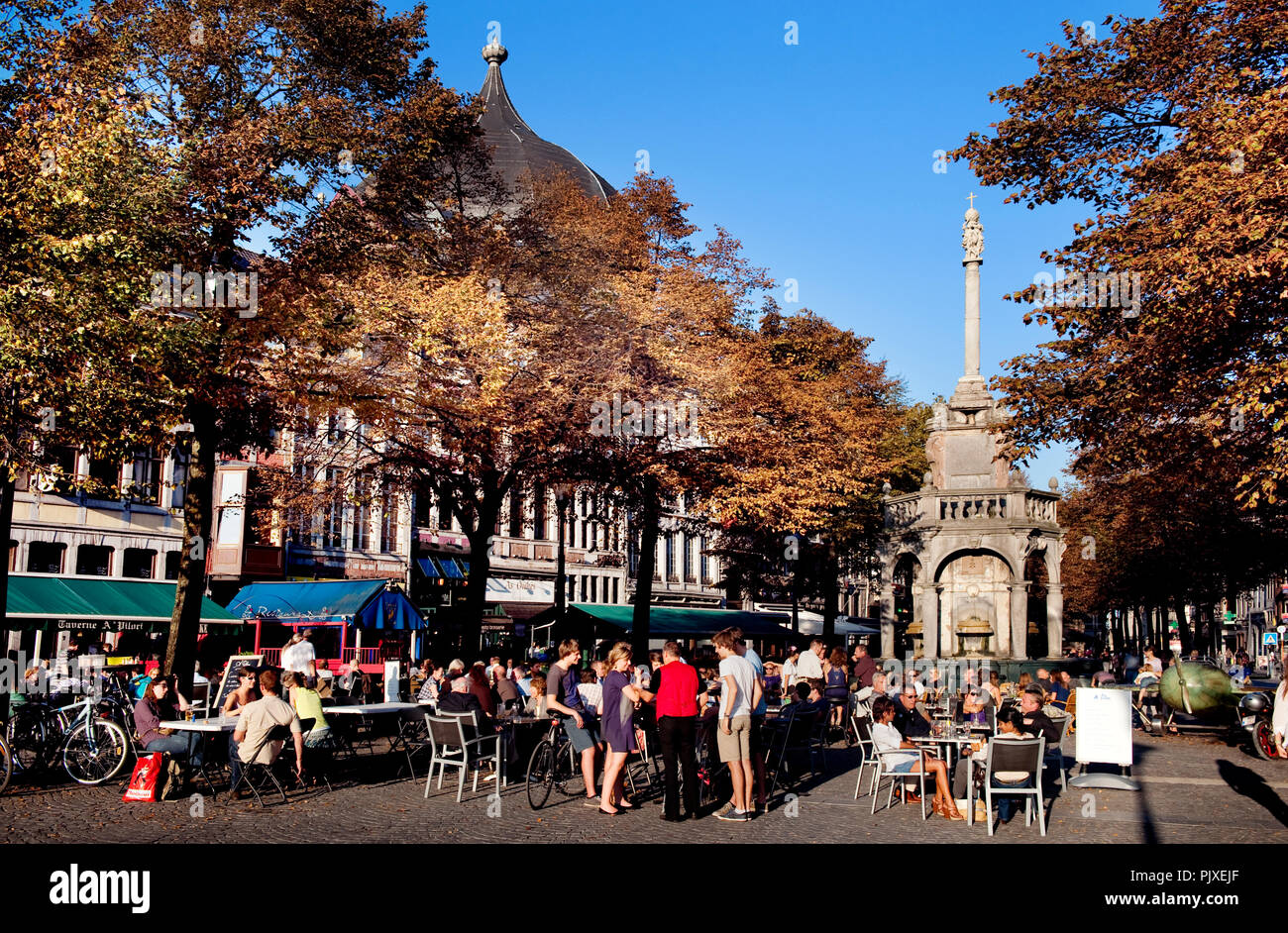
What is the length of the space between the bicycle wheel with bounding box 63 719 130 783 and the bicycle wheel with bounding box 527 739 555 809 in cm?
533

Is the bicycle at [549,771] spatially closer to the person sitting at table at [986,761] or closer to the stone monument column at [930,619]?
the person sitting at table at [986,761]

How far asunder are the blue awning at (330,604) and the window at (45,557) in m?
5.53

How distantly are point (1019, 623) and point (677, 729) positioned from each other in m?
18.2

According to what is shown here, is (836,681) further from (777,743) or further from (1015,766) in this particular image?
(1015,766)

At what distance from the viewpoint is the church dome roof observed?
6369cm

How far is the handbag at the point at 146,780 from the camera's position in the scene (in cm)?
1317

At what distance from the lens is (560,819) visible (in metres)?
12.0

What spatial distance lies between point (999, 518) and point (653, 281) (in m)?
9.92

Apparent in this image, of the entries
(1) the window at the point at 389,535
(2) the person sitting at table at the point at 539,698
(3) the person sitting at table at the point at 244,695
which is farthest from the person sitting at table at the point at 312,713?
(1) the window at the point at 389,535

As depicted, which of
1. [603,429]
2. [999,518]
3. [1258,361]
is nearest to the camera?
[1258,361]
